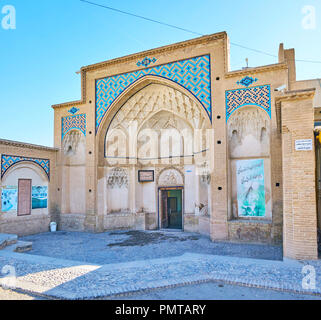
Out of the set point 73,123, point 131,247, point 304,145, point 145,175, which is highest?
point 73,123

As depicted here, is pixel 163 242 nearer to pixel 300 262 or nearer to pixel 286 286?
pixel 300 262

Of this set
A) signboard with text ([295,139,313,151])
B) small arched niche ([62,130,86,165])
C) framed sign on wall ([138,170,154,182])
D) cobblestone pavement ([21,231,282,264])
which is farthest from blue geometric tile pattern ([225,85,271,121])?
small arched niche ([62,130,86,165])

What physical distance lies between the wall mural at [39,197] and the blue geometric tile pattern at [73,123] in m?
2.16

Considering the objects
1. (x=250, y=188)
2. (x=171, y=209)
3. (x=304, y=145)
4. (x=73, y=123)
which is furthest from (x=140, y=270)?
(x=171, y=209)

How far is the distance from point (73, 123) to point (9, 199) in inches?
141

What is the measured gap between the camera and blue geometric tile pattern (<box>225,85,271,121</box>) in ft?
26.1

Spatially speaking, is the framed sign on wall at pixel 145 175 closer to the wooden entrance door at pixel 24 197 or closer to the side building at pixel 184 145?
the side building at pixel 184 145

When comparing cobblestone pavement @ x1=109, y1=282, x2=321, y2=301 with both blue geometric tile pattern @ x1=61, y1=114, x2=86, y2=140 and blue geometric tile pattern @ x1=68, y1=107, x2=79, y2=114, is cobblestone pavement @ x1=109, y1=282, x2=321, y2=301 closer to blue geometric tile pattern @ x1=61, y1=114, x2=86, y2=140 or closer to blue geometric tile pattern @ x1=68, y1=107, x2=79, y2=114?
blue geometric tile pattern @ x1=61, y1=114, x2=86, y2=140

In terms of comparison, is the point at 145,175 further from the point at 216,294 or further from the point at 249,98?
the point at 216,294

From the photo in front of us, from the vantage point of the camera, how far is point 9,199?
30.6ft

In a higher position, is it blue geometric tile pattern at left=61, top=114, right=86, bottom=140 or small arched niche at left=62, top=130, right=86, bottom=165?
blue geometric tile pattern at left=61, top=114, right=86, bottom=140

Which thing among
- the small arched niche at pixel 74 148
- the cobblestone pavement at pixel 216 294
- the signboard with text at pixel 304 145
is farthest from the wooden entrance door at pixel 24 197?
the signboard with text at pixel 304 145

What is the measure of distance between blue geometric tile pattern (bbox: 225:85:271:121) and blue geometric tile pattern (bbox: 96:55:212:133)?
0.61 m
